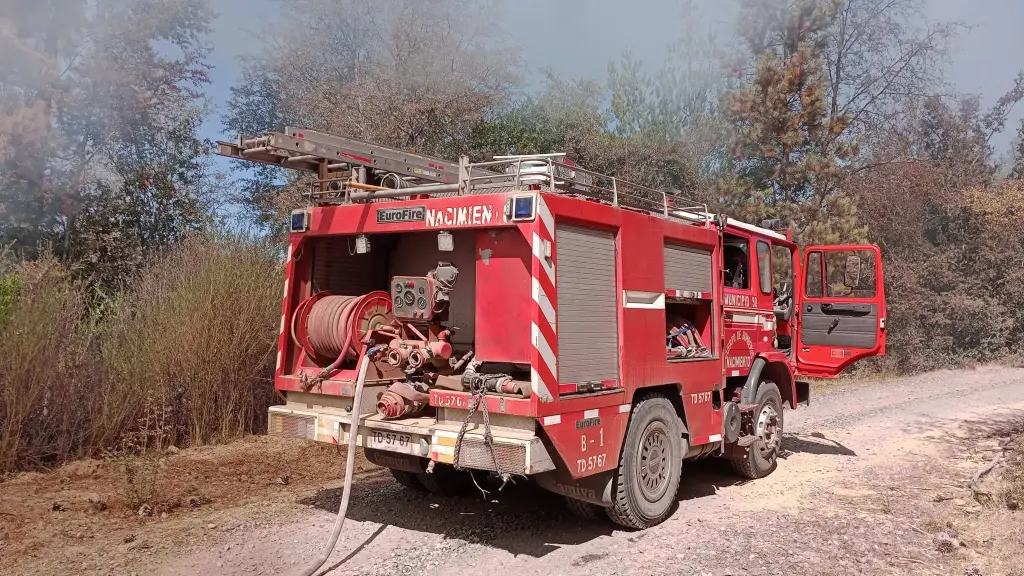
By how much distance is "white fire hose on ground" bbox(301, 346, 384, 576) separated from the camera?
4816 millimetres

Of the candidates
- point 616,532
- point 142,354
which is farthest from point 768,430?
point 142,354

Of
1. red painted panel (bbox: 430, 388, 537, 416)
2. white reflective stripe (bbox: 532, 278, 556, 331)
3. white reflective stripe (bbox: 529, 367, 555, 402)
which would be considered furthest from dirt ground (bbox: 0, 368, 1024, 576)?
white reflective stripe (bbox: 532, 278, 556, 331)

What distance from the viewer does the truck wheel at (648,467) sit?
559 centimetres

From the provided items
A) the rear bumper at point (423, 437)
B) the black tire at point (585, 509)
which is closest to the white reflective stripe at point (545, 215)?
the rear bumper at point (423, 437)

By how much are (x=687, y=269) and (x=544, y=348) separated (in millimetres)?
2264

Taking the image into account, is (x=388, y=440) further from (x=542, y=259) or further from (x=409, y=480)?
(x=542, y=259)

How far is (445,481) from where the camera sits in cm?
668

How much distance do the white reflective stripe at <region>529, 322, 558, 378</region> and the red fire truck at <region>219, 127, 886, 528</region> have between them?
0.01 metres

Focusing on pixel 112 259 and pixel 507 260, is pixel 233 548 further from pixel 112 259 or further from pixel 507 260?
pixel 112 259

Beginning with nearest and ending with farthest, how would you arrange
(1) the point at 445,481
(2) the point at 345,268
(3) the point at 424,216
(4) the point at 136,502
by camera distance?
(3) the point at 424,216, (4) the point at 136,502, (2) the point at 345,268, (1) the point at 445,481

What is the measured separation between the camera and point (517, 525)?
594 centimetres

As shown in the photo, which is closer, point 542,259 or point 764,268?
point 542,259

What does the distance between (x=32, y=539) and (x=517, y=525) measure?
3611mm

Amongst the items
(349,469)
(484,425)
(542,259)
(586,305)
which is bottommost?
(349,469)
